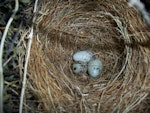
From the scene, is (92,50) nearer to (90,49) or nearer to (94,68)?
(90,49)

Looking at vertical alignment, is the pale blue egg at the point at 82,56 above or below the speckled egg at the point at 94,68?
above

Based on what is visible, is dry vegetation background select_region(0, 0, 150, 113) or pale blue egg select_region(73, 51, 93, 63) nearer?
dry vegetation background select_region(0, 0, 150, 113)

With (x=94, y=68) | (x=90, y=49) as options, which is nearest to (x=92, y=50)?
(x=90, y=49)

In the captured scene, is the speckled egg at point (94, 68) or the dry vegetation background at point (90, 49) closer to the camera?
the dry vegetation background at point (90, 49)

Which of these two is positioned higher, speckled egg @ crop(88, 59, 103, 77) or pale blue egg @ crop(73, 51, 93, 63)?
pale blue egg @ crop(73, 51, 93, 63)

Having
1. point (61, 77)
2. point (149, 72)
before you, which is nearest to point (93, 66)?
point (61, 77)
